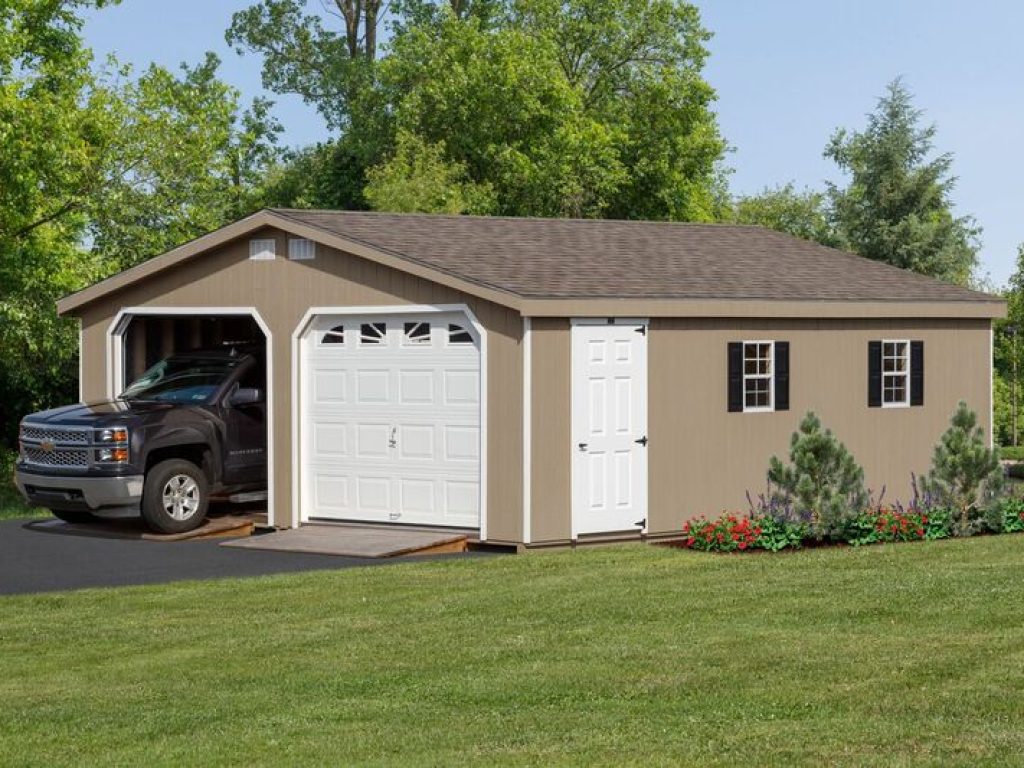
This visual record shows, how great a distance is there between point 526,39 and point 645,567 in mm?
32609

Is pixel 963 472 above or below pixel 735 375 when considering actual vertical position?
below

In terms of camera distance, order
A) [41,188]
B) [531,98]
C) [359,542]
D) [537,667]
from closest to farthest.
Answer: [537,667] < [359,542] < [41,188] < [531,98]

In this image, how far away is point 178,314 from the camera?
2191cm

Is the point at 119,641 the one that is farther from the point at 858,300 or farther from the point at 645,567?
the point at 858,300

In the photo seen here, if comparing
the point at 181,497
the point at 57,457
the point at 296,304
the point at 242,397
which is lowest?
the point at 181,497

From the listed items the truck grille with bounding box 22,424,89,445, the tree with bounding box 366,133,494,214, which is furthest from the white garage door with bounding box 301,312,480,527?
the tree with bounding box 366,133,494,214

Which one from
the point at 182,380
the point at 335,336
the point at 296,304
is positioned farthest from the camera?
the point at 182,380

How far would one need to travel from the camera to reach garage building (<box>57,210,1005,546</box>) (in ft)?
61.2

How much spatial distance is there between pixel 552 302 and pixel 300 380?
12.4ft

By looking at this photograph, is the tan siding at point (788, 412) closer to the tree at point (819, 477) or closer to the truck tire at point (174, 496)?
the tree at point (819, 477)

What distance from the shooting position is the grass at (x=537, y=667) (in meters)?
9.06

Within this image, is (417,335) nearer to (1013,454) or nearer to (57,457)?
(57,457)

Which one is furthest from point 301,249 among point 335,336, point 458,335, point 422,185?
point 422,185

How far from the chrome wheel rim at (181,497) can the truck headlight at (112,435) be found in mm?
782
